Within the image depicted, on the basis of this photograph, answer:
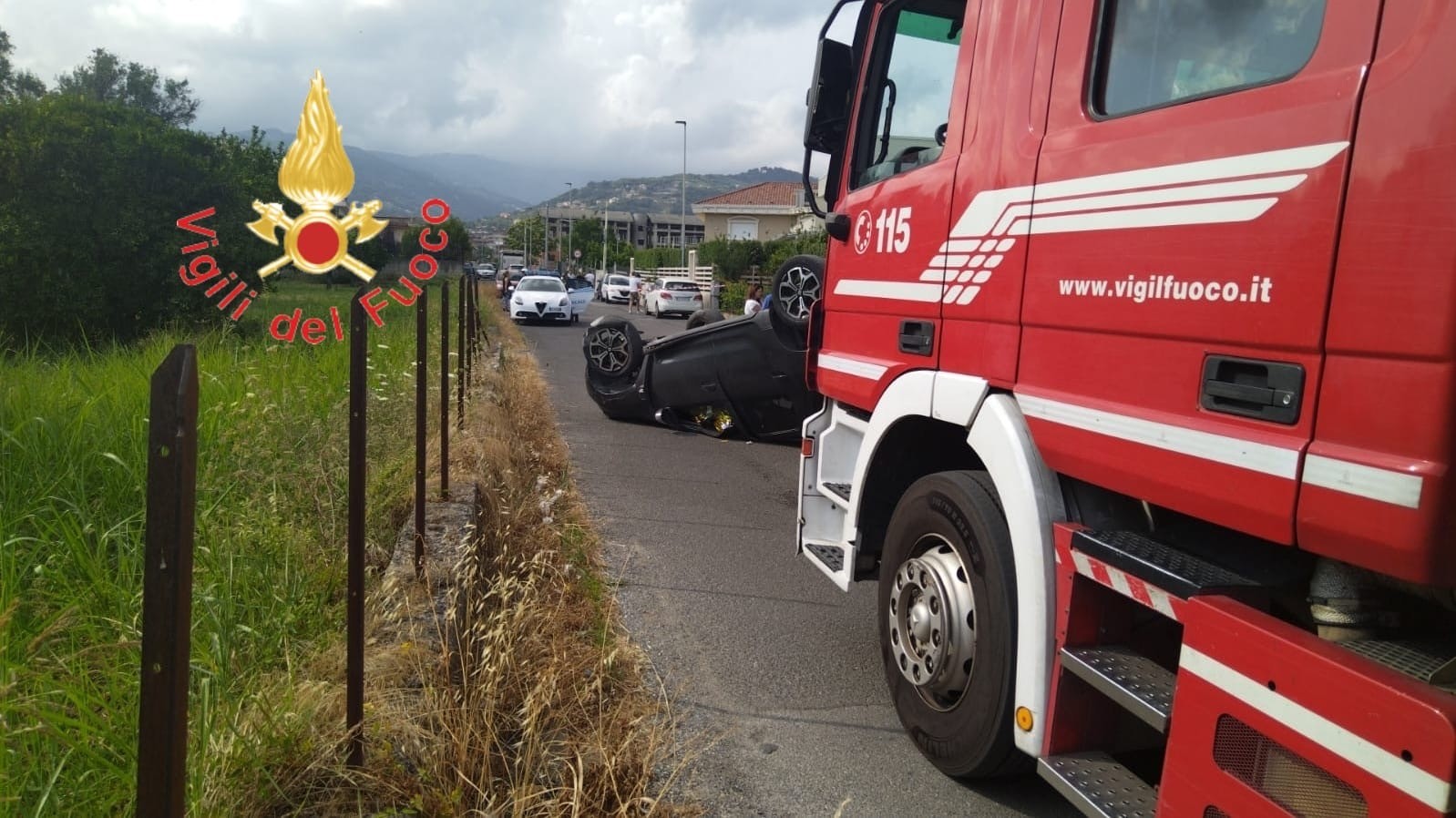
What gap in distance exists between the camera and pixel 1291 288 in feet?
6.59

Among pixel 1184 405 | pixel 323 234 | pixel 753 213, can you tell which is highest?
pixel 753 213

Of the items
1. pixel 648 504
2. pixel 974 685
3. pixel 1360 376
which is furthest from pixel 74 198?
pixel 1360 376

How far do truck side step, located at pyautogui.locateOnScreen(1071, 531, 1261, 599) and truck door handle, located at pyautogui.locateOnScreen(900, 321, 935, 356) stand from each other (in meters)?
1.06

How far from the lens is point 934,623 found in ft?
10.8

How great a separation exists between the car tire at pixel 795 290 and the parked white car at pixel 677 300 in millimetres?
28563

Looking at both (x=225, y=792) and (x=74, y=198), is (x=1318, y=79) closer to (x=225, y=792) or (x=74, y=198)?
(x=225, y=792)

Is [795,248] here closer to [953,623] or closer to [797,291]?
[797,291]

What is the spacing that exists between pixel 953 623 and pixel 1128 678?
741 mm

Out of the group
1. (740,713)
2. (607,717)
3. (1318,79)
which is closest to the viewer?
(1318,79)

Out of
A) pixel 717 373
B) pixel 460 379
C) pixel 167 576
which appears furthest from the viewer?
pixel 717 373

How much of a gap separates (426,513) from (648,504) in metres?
2.27

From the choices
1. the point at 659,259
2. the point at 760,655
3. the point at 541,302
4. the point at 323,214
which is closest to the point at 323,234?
the point at 323,214

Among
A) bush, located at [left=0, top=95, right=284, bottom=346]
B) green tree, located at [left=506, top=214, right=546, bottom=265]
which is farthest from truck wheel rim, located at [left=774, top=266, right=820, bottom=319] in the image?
green tree, located at [left=506, top=214, right=546, bottom=265]

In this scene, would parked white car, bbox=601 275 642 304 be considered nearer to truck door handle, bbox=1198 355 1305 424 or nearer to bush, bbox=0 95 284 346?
bush, bbox=0 95 284 346
